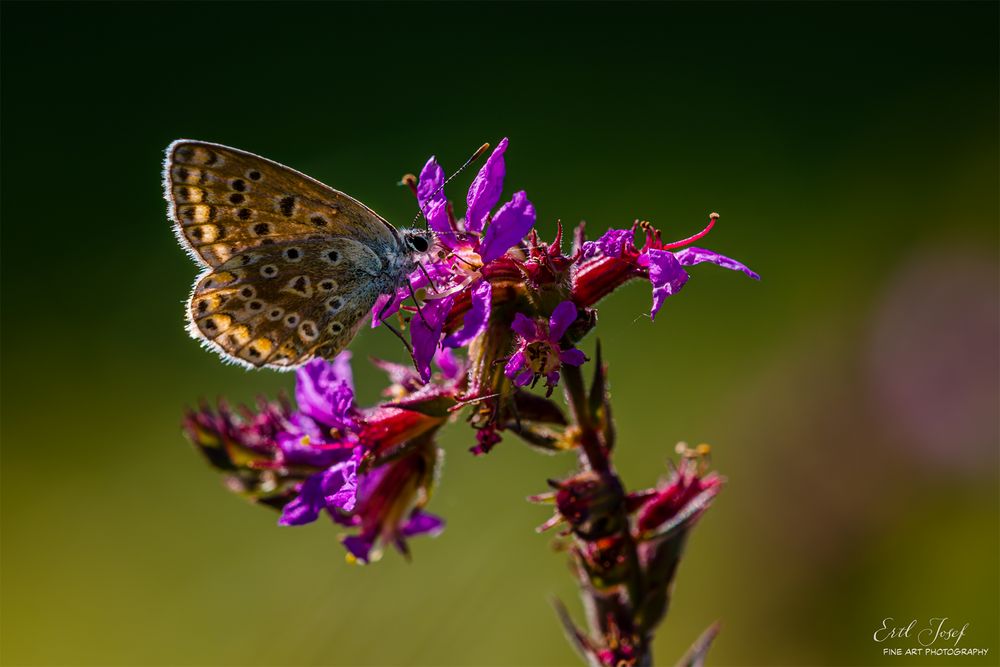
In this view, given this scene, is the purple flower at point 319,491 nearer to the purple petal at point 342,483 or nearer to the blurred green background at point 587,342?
the purple petal at point 342,483

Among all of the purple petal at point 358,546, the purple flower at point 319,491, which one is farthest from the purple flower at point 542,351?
the purple petal at point 358,546

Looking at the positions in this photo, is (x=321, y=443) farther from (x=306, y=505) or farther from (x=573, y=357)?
(x=573, y=357)

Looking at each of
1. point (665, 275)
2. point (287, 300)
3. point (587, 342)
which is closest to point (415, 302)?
point (287, 300)

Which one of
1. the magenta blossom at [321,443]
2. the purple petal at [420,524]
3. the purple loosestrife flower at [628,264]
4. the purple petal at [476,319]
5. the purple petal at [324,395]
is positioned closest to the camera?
the purple petal at [476,319]

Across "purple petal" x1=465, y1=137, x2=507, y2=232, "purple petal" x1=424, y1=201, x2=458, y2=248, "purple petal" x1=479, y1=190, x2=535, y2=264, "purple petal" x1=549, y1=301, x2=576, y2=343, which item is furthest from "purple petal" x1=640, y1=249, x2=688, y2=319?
"purple petal" x1=424, y1=201, x2=458, y2=248

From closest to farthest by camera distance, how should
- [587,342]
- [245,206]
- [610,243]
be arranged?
[610,243] → [245,206] → [587,342]
